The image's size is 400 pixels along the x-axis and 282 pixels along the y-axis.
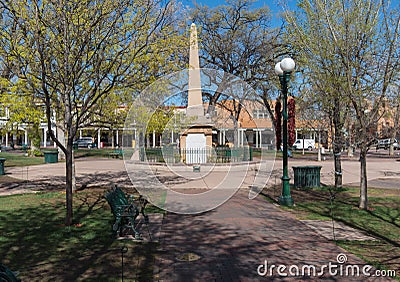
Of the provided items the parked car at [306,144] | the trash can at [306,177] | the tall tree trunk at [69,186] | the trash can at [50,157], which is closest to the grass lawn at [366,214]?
the trash can at [306,177]

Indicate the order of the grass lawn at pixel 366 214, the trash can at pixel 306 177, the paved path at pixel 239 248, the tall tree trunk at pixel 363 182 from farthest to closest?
the trash can at pixel 306 177, the tall tree trunk at pixel 363 182, the grass lawn at pixel 366 214, the paved path at pixel 239 248

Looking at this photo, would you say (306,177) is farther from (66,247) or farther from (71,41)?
(66,247)

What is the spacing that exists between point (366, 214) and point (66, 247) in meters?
7.25

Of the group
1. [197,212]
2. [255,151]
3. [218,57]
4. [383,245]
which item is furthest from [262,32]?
[383,245]

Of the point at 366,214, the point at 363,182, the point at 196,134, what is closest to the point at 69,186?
the point at 366,214

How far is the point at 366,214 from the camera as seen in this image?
34.4 ft

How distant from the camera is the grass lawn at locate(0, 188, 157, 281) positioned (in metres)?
5.89

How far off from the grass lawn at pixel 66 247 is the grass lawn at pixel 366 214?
3.58 metres

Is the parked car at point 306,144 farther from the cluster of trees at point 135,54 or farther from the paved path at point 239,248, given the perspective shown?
the paved path at point 239,248

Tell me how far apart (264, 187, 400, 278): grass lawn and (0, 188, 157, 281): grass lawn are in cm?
358

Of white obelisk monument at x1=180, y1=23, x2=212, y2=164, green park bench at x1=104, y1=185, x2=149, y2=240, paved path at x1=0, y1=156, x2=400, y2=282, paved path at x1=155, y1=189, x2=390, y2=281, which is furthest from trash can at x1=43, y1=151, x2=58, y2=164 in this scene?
green park bench at x1=104, y1=185, x2=149, y2=240

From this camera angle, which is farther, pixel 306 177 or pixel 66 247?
pixel 306 177

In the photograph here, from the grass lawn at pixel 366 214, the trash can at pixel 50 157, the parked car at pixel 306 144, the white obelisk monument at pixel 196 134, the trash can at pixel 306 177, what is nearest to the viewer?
the grass lawn at pixel 366 214

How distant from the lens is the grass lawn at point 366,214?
6.90 m
